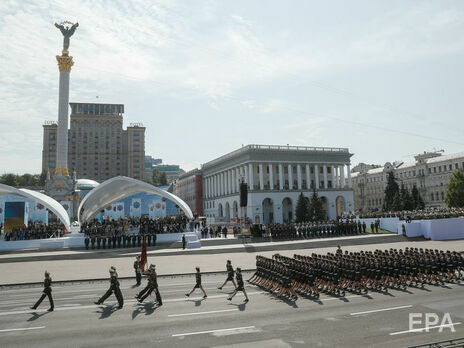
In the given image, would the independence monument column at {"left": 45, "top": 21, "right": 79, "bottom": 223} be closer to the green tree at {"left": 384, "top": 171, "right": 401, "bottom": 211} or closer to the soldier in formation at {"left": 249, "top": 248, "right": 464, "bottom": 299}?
the soldier in formation at {"left": 249, "top": 248, "right": 464, "bottom": 299}

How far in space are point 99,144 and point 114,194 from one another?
3921 inches

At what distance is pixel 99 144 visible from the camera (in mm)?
137125

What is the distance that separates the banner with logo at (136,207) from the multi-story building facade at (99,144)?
92.1m

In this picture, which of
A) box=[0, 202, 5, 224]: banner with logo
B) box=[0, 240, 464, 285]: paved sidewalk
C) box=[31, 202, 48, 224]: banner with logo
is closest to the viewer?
box=[0, 240, 464, 285]: paved sidewalk

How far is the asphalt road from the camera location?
928cm

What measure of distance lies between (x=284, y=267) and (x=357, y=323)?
4555 mm

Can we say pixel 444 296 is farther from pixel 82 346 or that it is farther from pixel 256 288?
pixel 82 346

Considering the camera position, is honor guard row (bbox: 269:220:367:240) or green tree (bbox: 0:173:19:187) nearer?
honor guard row (bbox: 269:220:367:240)

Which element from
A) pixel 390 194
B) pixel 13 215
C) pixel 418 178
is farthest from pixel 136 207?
pixel 418 178

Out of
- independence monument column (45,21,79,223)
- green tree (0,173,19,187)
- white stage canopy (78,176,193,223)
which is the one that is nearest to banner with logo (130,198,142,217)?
white stage canopy (78,176,193,223)

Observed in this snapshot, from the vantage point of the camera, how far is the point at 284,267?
14828 mm

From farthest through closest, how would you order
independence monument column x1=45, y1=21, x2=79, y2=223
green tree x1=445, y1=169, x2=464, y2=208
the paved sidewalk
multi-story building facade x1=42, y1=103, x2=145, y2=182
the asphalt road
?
multi-story building facade x1=42, y1=103, x2=145, y2=182 → green tree x1=445, y1=169, x2=464, y2=208 → independence monument column x1=45, y1=21, x2=79, y2=223 → the paved sidewalk → the asphalt road

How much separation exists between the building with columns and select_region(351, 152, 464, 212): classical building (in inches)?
563

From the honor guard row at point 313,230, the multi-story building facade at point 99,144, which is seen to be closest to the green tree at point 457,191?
the honor guard row at point 313,230
